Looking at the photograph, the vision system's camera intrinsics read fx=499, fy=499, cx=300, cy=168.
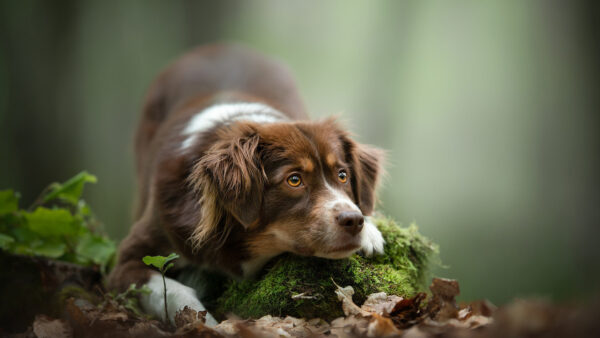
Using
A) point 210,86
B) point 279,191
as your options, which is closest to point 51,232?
point 210,86

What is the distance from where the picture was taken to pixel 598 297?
5.30 ft

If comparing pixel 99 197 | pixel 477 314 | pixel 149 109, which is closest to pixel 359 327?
pixel 477 314

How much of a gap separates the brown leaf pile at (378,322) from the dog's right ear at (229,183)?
60 centimetres

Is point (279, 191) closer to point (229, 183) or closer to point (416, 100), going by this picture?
point (229, 183)

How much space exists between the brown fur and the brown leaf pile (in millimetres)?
423

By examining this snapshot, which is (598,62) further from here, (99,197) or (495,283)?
(99,197)

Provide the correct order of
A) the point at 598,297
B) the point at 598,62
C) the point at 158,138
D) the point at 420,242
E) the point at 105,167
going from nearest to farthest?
the point at 598,297
the point at 420,242
the point at 158,138
the point at 598,62
the point at 105,167

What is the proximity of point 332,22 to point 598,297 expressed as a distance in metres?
10.7

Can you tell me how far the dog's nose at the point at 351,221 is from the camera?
112 inches

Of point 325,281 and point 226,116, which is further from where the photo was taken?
point 226,116

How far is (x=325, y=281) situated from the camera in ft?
9.69

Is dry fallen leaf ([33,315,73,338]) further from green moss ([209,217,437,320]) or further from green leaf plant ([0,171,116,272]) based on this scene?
green leaf plant ([0,171,116,272])

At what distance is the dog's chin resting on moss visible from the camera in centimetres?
286

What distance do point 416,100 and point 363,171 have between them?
827cm
